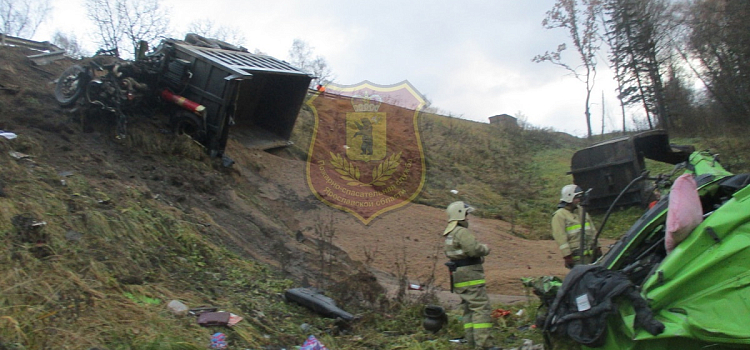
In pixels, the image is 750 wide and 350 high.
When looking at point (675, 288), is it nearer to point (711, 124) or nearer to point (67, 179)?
point (67, 179)

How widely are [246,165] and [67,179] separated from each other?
462 centimetres

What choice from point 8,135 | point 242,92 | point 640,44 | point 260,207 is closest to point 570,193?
point 260,207

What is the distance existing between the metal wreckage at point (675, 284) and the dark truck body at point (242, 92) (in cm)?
755

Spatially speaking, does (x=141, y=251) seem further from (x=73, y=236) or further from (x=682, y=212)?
(x=682, y=212)

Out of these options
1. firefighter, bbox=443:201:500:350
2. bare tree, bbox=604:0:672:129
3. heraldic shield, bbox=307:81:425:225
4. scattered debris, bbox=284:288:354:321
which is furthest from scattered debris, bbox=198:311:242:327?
→ bare tree, bbox=604:0:672:129

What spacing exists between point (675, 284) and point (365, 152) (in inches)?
527

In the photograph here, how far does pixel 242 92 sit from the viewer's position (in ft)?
40.8

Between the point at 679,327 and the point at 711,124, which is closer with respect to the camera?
the point at 679,327

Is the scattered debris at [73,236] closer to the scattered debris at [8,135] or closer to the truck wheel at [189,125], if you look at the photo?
the scattered debris at [8,135]

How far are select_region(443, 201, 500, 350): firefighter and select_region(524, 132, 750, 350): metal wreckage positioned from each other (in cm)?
140

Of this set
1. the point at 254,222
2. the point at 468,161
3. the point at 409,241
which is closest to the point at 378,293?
the point at 254,222

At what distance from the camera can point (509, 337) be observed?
563 cm

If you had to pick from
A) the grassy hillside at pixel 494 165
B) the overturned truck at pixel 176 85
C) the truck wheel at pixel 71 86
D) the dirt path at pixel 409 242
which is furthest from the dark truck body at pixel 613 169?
the truck wheel at pixel 71 86

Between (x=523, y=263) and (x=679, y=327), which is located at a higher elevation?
(x=679, y=327)
